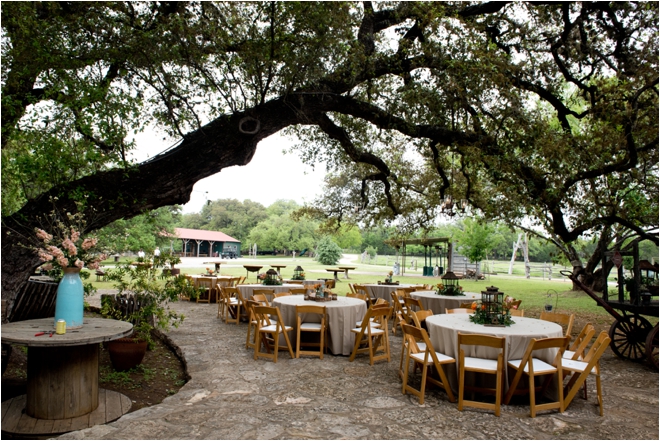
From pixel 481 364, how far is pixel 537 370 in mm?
549

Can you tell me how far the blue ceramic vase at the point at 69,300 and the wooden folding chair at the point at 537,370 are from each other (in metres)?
4.49

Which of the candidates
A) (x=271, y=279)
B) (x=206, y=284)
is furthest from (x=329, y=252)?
(x=271, y=279)

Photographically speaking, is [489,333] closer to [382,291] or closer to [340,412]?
[340,412]

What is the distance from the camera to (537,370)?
4.19 m

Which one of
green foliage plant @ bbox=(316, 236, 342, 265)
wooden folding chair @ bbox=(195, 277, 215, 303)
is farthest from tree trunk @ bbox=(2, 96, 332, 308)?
green foliage plant @ bbox=(316, 236, 342, 265)

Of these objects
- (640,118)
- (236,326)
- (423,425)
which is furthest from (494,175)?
(236,326)

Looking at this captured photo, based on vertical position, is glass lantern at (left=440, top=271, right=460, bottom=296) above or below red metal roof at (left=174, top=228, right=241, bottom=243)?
below

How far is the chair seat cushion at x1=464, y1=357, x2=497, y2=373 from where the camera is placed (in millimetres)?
4148

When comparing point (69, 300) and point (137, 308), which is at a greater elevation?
point (69, 300)

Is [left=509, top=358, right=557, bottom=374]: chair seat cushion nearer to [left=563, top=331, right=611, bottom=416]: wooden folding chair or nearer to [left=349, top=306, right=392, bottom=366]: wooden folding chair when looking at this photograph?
[left=563, top=331, right=611, bottom=416]: wooden folding chair

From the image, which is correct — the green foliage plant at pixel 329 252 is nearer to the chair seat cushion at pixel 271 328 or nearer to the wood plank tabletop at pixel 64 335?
the chair seat cushion at pixel 271 328

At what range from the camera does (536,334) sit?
4.54 m

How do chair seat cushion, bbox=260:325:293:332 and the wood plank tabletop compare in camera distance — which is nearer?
the wood plank tabletop

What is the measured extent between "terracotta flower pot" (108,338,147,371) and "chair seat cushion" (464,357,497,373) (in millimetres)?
4160
